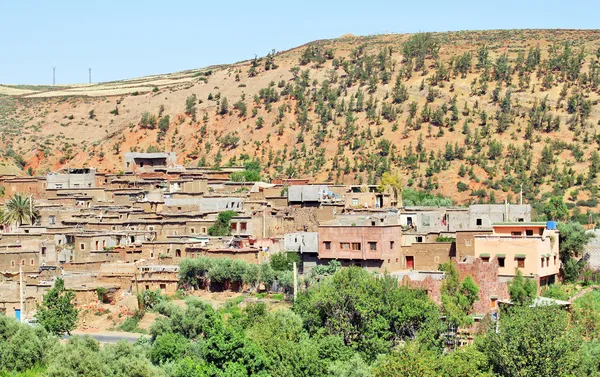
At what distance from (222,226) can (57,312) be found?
450 inches

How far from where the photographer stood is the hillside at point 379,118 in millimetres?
72000

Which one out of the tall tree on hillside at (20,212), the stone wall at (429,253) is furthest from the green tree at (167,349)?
the tall tree on hillside at (20,212)

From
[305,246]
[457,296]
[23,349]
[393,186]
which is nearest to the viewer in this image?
[23,349]

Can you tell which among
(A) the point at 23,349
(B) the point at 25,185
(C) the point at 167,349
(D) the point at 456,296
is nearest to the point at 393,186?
(B) the point at 25,185

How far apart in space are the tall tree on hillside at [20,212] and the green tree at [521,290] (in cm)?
2326

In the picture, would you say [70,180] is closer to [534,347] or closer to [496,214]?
[496,214]

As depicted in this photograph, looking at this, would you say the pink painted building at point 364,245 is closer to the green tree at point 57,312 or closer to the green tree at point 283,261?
the green tree at point 283,261

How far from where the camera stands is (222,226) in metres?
49.8

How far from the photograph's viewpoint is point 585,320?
36.6 meters

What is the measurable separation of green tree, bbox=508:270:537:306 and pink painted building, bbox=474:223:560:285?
3.94 feet

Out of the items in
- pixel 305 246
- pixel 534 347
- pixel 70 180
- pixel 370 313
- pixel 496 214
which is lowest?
pixel 534 347

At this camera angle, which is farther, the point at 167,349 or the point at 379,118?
the point at 379,118

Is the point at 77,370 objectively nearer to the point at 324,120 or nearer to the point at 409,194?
the point at 409,194

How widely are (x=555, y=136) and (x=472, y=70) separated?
41.9 feet
